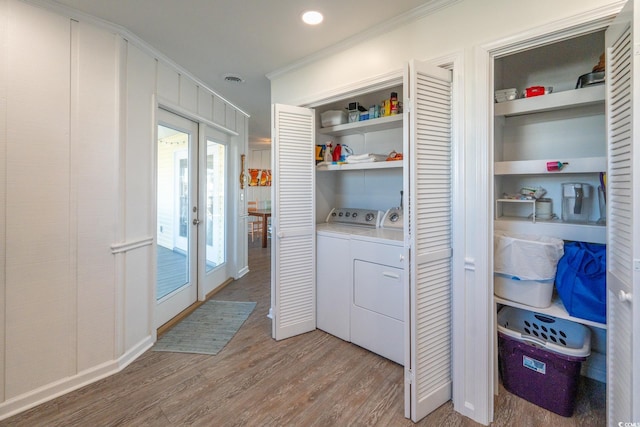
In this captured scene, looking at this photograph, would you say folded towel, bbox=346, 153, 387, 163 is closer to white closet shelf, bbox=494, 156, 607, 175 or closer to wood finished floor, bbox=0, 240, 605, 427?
white closet shelf, bbox=494, 156, 607, 175

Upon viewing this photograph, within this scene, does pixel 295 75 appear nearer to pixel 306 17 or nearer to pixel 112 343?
pixel 306 17

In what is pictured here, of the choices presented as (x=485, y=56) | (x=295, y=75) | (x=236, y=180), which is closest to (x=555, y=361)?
(x=485, y=56)

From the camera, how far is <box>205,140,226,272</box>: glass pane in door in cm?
367

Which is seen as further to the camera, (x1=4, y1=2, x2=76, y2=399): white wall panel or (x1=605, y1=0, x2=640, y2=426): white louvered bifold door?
(x1=4, y1=2, x2=76, y2=399): white wall panel

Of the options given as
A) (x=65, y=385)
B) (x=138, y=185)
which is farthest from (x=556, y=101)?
(x=65, y=385)

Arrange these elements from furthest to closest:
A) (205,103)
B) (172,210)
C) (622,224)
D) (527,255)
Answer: (205,103), (172,210), (527,255), (622,224)

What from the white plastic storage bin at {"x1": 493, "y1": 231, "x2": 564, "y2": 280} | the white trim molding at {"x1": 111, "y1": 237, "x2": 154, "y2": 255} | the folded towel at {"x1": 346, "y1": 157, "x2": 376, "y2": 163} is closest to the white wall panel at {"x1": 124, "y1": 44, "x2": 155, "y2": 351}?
the white trim molding at {"x1": 111, "y1": 237, "x2": 154, "y2": 255}

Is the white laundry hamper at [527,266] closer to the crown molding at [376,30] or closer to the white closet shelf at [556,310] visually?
the white closet shelf at [556,310]

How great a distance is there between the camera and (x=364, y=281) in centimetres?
233

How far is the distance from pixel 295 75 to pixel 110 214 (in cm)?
186

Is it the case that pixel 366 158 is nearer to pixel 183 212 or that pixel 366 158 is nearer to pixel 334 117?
pixel 334 117

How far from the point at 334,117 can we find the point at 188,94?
147cm

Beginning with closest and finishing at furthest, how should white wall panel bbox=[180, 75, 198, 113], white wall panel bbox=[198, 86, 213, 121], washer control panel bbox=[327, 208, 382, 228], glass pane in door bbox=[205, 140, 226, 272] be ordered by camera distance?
1. washer control panel bbox=[327, 208, 382, 228]
2. white wall panel bbox=[180, 75, 198, 113]
3. white wall panel bbox=[198, 86, 213, 121]
4. glass pane in door bbox=[205, 140, 226, 272]

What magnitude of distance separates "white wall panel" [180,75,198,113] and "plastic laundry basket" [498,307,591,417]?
3.22m
